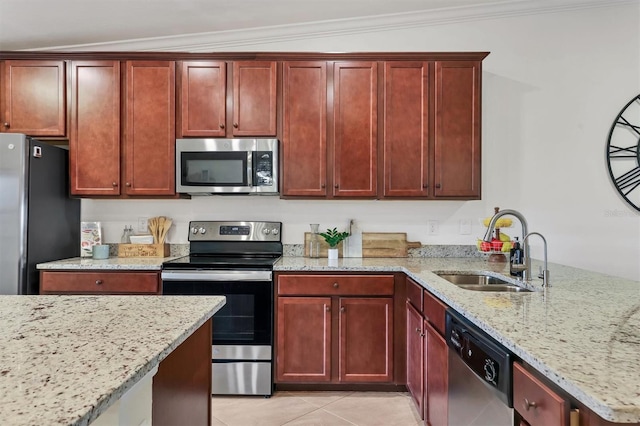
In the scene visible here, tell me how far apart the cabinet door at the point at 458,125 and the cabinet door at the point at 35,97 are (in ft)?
9.04

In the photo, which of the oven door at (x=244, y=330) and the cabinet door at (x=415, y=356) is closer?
the cabinet door at (x=415, y=356)

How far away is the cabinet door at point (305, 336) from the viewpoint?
2479mm

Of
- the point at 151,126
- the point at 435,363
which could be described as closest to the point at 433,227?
the point at 435,363

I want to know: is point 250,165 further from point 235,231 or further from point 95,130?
point 95,130

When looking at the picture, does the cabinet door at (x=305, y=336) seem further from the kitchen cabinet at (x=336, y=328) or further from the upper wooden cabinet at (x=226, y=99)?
the upper wooden cabinet at (x=226, y=99)

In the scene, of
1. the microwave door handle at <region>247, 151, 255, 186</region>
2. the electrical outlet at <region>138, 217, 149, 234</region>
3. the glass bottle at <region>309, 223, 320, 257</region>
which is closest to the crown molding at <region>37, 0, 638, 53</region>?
the microwave door handle at <region>247, 151, 255, 186</region>

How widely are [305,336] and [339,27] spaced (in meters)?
2.38

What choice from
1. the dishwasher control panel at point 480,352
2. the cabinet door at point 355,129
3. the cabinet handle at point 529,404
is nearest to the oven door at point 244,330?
the cabinet door at point 355,129

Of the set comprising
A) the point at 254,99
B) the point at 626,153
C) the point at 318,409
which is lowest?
the point at 318,409

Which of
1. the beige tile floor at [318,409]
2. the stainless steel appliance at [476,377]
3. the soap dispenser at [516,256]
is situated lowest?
the beige tile floor at [318,409]

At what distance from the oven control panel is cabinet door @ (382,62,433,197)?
3.32 feet

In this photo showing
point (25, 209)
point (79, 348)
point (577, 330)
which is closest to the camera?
point (79, 348)

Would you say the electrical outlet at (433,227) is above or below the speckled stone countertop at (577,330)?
above

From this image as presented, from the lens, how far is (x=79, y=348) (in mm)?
845
